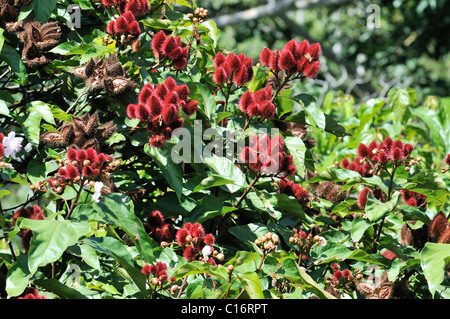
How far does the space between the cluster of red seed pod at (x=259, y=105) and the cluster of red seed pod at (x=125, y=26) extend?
1.26 feet

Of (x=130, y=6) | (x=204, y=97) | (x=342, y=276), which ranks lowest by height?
(x=342, y=276)

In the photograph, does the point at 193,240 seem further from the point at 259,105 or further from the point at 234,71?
the point at 234,71

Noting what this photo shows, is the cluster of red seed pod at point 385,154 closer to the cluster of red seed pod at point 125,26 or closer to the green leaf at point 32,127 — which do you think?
the cluster of red seed pod at point 125,26

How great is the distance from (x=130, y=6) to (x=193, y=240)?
0.78 metres

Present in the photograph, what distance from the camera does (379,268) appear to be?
5.70 ft

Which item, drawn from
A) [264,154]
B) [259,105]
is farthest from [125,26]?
[264,154]

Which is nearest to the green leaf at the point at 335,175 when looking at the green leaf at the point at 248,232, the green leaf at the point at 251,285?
the green leaf at the point at 248,232

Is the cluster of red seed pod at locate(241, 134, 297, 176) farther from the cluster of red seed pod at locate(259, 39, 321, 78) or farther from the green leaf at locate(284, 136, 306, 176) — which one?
the cluster of red seed pod at locate(259, 39, 321, 78)

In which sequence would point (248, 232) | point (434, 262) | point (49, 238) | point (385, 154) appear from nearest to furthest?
point (49, 238) → point (434, 262) → point (248, 232) → point (385, 154)

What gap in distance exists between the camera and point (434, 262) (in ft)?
4.90

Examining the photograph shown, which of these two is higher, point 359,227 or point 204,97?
point 204,97

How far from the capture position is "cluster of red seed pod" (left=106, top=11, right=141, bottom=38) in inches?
66.6
